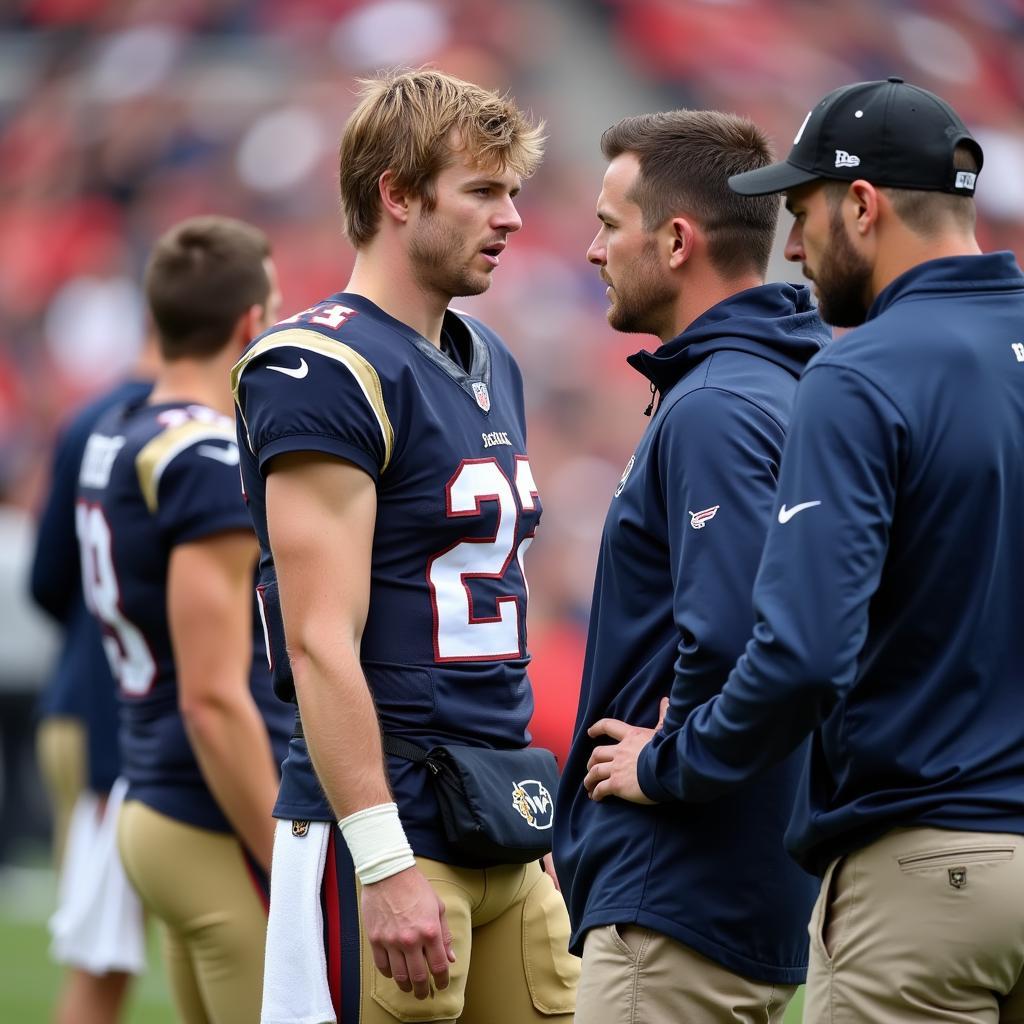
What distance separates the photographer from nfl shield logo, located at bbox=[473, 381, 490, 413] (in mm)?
2752

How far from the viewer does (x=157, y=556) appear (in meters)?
3.58

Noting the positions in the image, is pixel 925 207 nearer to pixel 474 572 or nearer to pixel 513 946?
pixel 474 572

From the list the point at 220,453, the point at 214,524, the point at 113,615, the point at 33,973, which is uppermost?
the point at 220,453

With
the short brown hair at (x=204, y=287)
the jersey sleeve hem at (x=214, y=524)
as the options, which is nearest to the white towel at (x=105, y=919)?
the jersey sleeve hem at (x=214, y=524)

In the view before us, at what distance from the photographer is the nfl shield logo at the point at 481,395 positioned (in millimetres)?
2752

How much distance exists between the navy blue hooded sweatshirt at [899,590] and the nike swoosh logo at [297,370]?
776 millimetres

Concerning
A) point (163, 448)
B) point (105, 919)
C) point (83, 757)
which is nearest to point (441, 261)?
point (163, 448)

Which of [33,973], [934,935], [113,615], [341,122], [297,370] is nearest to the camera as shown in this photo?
[934,935]

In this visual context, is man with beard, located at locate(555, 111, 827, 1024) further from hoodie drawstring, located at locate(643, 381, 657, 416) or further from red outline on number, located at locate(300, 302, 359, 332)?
red outline on number, located at locate(300, 302, 359, 332)

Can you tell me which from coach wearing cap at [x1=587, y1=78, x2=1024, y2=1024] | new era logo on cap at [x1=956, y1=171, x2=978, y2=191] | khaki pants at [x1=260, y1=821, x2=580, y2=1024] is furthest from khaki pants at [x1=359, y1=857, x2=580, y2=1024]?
new era logo on cap at [x1=956, y1=171, x2=978, y2=191]

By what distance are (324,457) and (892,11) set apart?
39.1 feet

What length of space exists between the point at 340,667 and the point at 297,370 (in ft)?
1.50

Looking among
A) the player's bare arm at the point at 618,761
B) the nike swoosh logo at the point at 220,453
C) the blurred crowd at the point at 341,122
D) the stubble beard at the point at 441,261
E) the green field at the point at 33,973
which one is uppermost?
the blurred crowd at the point at 341,122

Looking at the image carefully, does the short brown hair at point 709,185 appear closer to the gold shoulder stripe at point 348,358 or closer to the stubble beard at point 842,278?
the stubble beard at point 842,278
